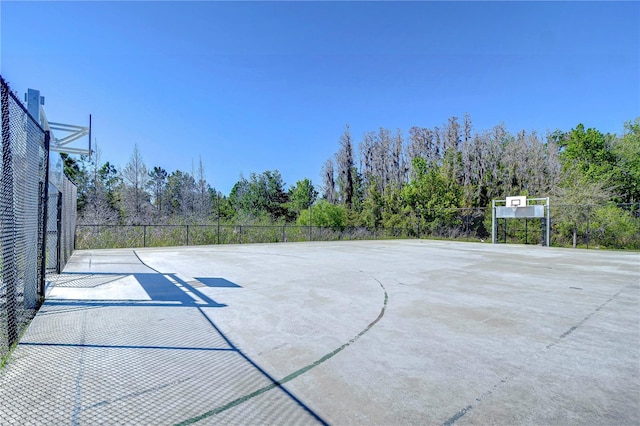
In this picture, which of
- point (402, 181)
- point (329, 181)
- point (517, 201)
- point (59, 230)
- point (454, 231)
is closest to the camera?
point (59, 230)

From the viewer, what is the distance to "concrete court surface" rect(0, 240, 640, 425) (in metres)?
2.07

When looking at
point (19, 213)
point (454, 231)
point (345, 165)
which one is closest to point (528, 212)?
point (454, 231)

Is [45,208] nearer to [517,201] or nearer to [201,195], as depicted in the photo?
[517,201]

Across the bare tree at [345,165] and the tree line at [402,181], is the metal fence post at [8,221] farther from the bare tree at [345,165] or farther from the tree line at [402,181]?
the bare tree at [345,165]

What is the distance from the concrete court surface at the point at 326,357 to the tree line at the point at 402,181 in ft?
48.6

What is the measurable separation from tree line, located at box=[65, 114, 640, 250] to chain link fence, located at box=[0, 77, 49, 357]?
1412 centimetres

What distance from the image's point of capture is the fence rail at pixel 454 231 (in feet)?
48.4

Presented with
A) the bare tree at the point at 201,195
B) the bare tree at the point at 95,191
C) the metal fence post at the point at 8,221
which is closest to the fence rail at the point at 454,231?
the bare tree at the point at 95,191

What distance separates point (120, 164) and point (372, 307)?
76.6 ft

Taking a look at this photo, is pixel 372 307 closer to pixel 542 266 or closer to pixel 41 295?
pixel 41 295

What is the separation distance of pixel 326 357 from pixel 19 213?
3.36 meters

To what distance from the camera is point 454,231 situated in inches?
892

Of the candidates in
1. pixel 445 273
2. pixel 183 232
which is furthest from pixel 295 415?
pixel 183 232

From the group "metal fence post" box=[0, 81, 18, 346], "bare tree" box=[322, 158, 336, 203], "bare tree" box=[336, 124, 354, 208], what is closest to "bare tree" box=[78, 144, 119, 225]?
"bare tree" box=[322, 158, 336, 203]
